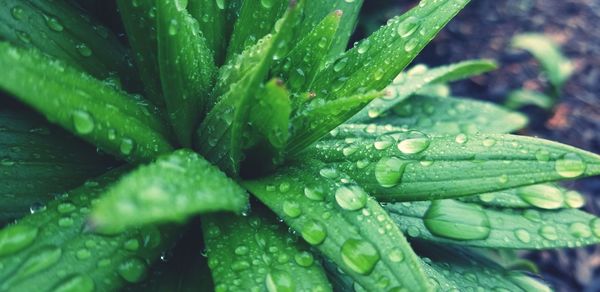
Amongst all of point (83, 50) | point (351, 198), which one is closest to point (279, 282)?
point (351, 198)

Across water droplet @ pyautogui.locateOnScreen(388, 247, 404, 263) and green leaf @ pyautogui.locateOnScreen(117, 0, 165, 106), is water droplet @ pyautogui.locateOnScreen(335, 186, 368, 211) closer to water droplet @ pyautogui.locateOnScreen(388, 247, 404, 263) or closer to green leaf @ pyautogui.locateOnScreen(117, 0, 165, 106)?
water droplet @ pyautogui.locateOnScreen(388, 247, 404, 263)

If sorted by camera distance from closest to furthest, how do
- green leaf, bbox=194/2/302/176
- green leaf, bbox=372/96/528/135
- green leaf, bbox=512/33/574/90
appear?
green leaf, bbox=194/2/302/176 < green leaf, bbox=372/96/528/135 < green leaf, bbox=512/33/574/90

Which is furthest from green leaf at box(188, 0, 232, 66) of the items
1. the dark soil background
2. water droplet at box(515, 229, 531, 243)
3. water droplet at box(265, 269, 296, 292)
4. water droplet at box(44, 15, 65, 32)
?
the dark soil background

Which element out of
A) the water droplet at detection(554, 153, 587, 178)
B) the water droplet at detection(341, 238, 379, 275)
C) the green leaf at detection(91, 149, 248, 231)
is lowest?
the water droplet at detection(341, 238, 379, 275)

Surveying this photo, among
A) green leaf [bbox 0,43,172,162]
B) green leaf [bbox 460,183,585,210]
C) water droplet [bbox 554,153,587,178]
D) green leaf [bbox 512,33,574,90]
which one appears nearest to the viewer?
green leaf [bbox 0,43,172,162]

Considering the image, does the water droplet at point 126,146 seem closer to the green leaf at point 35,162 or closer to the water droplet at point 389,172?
the green leaf at point 35,162

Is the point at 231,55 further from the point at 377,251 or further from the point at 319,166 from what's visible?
the point at 377,251
